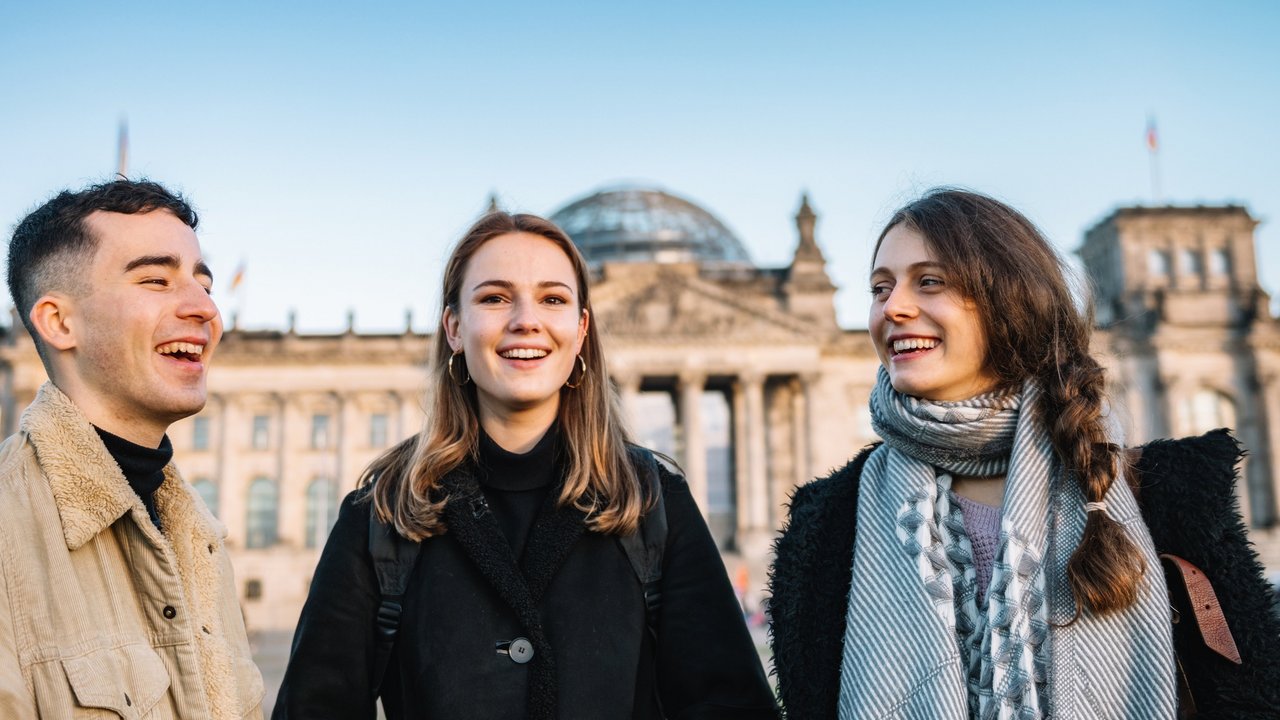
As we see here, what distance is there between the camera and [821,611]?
4.12 metres

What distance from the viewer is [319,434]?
169ft

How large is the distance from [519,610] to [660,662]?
2.24 feet

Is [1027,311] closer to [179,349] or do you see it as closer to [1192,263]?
[179,349]

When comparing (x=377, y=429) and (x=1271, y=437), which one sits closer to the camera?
(x=1271, y=437)

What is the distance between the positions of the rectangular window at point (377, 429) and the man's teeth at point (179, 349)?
48.8 m

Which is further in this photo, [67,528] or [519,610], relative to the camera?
[519,610]

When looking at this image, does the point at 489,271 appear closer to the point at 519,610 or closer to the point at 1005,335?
the point at 519,610

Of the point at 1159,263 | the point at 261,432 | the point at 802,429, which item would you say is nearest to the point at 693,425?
the point at 802,429

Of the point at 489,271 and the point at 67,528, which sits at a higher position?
the point at 489,271

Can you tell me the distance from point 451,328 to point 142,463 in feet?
4.88

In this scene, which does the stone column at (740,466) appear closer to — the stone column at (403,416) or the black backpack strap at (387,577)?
the stone column at (403,416)

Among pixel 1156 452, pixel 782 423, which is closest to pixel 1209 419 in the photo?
pixel 782 423

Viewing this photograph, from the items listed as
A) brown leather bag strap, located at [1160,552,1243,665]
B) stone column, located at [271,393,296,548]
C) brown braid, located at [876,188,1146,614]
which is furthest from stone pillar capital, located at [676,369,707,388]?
brown leather bag strap, located at [1160,552,1243,665]

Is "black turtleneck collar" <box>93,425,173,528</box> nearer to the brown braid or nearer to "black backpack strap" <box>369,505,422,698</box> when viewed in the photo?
"black backpack strap" <box>369,505,422,698</box>
